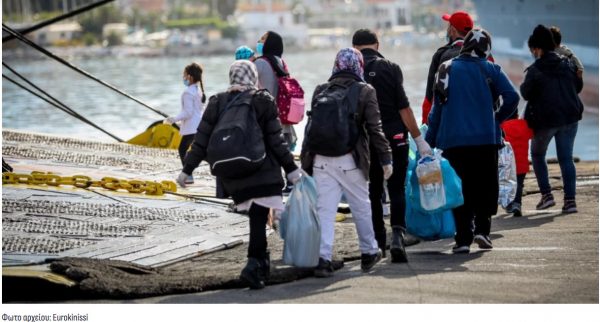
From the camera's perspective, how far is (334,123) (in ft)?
24.7

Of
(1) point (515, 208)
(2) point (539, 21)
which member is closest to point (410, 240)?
(1) point (515, 208)

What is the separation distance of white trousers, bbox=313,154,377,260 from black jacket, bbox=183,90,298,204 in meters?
0.32

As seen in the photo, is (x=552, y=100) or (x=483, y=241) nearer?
(x=483, y=241)

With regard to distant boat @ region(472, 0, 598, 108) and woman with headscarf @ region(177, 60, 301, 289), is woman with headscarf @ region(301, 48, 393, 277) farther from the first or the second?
distant boat @ region(472, 0, 598, 108)

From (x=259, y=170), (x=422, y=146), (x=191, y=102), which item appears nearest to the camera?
(x=259, y=170)

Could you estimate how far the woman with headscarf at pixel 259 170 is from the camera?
23.9 feet

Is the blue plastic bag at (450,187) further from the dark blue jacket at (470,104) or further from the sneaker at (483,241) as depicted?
the sneaker at (483,241)

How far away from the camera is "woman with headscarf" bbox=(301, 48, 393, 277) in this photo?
7641mm

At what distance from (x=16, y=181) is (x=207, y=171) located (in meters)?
2.97

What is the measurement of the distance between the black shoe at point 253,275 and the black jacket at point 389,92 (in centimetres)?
148

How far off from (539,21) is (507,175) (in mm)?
65287

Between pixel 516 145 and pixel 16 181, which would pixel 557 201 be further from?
pixel 16 181

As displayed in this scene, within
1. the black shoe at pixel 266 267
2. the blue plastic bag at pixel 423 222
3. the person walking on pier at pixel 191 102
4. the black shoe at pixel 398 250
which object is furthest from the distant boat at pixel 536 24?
the black shoe at pixel 266 267

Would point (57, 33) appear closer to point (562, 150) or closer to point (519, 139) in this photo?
point (519, 139)
